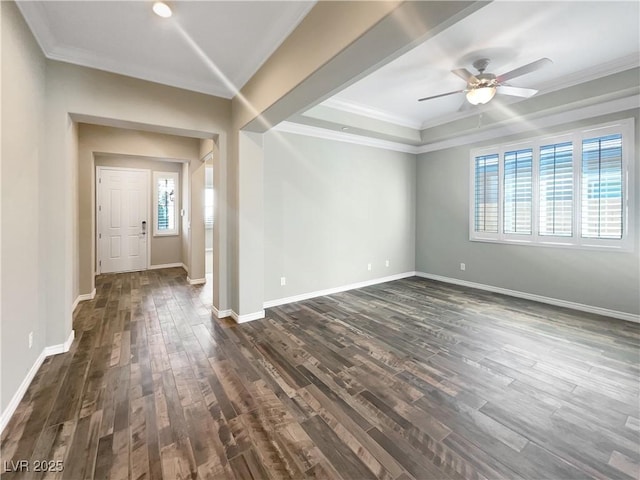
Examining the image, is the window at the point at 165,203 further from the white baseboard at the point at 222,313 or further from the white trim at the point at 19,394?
the white trim at the point at 19,394

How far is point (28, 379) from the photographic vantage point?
2207mm

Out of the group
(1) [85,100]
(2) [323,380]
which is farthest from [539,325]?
(1) [85,100]

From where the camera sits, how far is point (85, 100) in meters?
2.81

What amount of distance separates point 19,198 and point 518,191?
6.25 meters

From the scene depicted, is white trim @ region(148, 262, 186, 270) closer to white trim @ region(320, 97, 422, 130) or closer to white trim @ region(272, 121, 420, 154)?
white trim @ region(272, 121, 420, 154)

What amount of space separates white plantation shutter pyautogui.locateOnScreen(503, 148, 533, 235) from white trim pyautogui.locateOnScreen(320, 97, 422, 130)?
1765 mm

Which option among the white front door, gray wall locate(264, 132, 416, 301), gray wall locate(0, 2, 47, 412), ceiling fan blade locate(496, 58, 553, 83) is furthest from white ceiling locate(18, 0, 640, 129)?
the white front door

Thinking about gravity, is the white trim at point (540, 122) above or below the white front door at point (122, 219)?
above

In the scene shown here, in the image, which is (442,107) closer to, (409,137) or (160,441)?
(409,137)

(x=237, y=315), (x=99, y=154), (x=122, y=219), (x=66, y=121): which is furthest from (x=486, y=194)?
(x=122, y=219)

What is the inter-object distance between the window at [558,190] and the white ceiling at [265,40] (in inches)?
38.5

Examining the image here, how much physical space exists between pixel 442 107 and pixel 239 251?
3.87 meters

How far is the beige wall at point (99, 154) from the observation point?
174 inches

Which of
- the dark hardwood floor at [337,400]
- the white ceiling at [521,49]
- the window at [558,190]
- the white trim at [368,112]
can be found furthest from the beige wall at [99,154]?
the window at [558,190]
